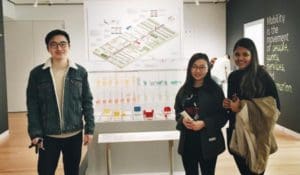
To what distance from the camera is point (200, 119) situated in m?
2.45

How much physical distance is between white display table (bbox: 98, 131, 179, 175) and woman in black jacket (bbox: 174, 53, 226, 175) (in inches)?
37.2

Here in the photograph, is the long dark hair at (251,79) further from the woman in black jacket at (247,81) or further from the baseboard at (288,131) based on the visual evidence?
the baseboard at (288,131)

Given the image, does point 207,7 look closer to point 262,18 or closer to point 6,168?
point 262,18

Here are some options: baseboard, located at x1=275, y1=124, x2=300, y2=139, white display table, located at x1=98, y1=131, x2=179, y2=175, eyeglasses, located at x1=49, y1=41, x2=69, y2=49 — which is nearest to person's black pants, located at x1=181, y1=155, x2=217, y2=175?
white display table, located at x1=98, y1=131, x2=179, y2=175

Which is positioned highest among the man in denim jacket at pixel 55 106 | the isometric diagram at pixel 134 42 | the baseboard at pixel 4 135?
the isometric diagram at pixel 134 42

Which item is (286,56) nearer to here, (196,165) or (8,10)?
(196,165)

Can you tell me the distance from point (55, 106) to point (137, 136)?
1.36m

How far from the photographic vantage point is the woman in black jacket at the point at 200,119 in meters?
2.43

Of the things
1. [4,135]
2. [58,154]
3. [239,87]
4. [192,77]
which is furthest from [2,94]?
[239,87]

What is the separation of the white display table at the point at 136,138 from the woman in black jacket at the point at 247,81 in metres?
1.16

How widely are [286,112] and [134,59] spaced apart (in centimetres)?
355

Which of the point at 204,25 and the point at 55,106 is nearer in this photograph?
the point at 55,106

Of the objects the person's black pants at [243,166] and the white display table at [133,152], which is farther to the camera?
the white display table at [133,152]

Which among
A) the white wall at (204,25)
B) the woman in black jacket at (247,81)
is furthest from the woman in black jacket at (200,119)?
the white wall at (204,25)
